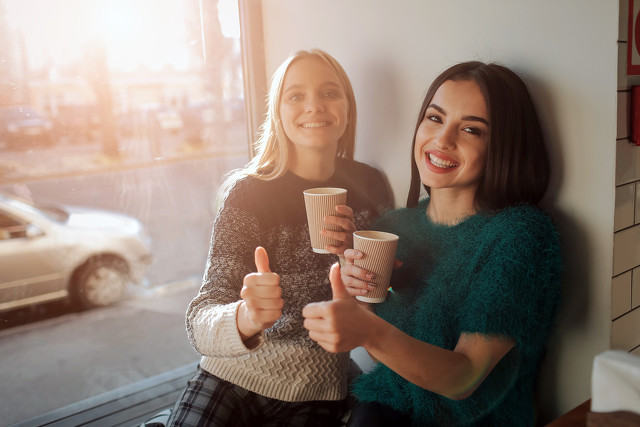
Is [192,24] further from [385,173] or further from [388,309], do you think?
[388,309]

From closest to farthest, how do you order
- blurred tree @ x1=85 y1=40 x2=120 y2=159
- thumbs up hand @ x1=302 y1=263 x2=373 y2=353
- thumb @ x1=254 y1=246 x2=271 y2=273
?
thumbs up hand @ x1=302 y1=263 x2=373 y2=353, thumb @ x1=254 y1=246 x2=271 y2=273, blurred tree @ x1=85 y1=40 x2=120 y2=159

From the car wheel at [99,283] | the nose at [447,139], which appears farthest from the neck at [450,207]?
the car wheel at [99,283]

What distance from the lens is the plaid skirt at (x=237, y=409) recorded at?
1063 mm

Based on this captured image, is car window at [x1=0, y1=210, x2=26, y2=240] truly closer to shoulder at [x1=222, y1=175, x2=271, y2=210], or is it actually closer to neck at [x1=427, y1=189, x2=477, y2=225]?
shoulder at [x1=222, y1=175, x2=271, y2=210]

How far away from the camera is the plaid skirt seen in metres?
1.06

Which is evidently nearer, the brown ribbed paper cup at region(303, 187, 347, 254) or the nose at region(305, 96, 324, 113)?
the brown ribbed paper cup at region(303, 187, 347, 254)

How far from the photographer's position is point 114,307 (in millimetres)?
1631

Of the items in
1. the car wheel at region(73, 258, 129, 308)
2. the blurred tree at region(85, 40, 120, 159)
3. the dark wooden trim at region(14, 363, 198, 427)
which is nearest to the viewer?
the blurred tree at region(85, 40, 120, 159)

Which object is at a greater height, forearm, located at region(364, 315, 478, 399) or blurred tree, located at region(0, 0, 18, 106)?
blurred tree, located at region(0, 0, 18, 106)

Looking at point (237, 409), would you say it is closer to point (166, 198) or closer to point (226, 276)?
point (226, 276)

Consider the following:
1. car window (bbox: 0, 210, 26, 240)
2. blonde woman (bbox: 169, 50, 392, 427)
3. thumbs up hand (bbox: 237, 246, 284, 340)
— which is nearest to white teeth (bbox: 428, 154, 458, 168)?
blonde woman (bbox: 169, 50, 392, 427)

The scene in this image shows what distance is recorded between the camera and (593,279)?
2.75 ft

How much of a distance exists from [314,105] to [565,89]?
472mm

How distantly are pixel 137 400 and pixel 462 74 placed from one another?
1.30 m
